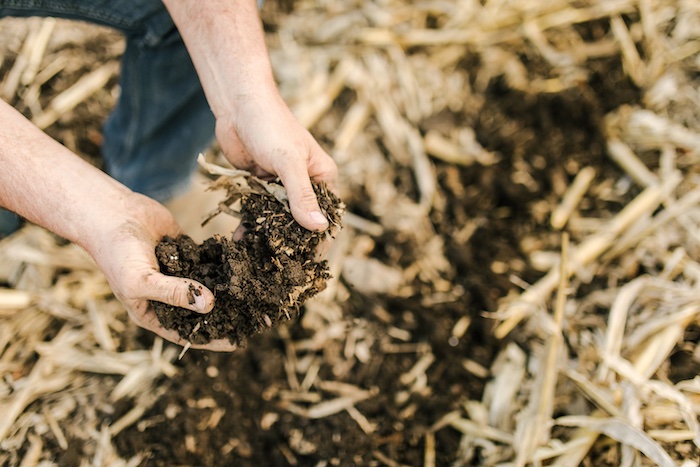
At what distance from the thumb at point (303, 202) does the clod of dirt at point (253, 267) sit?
47 mm

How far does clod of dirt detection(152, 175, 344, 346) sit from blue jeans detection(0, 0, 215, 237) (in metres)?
0.84

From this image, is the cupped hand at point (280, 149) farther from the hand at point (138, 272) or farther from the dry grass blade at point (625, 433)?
the dry grass blade at point (625, 433)

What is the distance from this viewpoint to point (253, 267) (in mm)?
1653

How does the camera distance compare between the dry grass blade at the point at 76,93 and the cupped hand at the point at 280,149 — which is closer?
the cupped hand at the point at 280,149

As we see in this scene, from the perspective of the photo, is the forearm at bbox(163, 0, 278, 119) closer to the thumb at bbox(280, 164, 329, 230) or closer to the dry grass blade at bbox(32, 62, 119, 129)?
the thumb at bbox(280, 164, 329, 230)

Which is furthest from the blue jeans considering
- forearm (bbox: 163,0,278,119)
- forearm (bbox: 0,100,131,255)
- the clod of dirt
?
the clod of dirt

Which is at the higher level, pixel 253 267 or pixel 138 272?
pixel 138 272

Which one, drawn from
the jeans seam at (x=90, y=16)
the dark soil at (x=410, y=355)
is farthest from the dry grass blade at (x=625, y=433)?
the jeans seam at (x=90, y=16)

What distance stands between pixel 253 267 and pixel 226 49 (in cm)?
75

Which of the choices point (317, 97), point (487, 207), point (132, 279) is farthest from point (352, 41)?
point (132, 279)

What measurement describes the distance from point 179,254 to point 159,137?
1.10 meters

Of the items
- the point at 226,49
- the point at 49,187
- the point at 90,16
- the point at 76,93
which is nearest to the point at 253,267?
the point at 49,187

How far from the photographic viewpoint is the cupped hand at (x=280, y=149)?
1619 millimetres

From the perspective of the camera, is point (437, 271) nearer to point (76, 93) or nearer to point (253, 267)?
point (253, 267)
